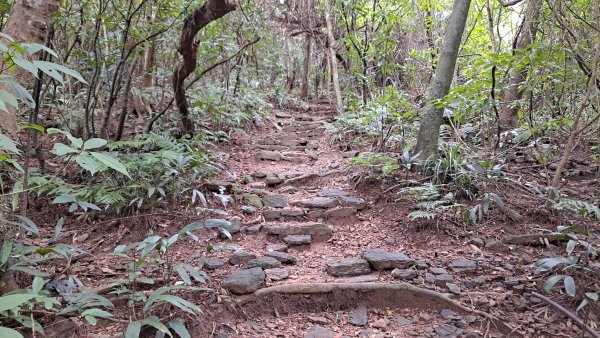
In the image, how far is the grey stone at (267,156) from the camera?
6227 mm

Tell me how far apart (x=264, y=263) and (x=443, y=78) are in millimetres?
2874

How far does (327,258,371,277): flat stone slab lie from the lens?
10.2ft

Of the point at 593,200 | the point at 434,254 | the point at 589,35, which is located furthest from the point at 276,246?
the point at 589,35

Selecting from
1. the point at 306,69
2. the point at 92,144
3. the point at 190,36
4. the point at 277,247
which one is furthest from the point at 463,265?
the point at 306,69

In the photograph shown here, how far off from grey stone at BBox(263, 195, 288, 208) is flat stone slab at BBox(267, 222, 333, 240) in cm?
56

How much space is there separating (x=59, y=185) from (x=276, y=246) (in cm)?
223

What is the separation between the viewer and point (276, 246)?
3.57 m

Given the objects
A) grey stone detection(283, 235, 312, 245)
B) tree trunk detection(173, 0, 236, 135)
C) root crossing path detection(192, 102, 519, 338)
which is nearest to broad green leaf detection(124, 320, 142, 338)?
root crossing path detection(192, 102, 519, 338)

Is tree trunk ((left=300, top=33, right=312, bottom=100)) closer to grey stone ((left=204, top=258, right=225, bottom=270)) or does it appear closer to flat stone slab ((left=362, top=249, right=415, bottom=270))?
flat stone slab ((left=362, top=249, right=415, bottom=270))

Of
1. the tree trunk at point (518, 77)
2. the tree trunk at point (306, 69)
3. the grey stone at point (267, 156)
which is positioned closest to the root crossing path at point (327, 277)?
the grey stone at point (267, 156)

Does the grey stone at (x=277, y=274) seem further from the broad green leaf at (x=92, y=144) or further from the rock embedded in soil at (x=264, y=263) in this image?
the broad green leaf at (x=92, y=144)

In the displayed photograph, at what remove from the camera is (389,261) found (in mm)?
3154

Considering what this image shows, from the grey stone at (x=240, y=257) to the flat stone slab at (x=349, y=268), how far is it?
69cm

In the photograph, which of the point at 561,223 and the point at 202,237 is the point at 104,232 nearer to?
the point at 202,237
